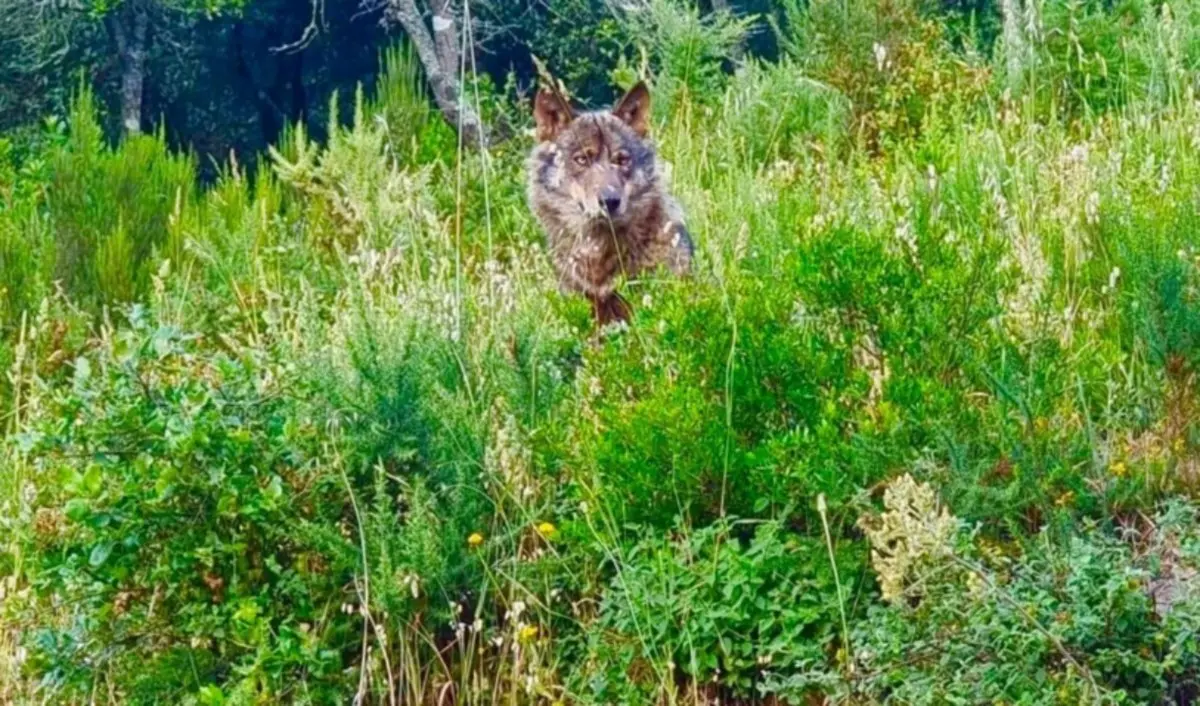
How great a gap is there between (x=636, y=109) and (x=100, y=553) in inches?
155

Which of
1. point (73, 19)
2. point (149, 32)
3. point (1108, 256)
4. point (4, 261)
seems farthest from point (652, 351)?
point (149, 32)

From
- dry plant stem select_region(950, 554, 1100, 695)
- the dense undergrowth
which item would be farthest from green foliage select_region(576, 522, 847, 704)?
dry plant stem select_region(950, 554, 1100, 695)

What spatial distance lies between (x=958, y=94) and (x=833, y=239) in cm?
463

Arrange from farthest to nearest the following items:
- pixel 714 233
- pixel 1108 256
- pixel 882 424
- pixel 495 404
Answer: pixel 714 233
pixel 1108 256
pixel 495 404
pixel 882 424

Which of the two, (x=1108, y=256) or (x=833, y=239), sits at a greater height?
(x=833, y=239)

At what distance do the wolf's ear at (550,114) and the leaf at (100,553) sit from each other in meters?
3.73

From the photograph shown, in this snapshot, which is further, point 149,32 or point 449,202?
point 149,32

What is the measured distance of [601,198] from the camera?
705 cm

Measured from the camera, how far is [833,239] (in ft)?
13.8

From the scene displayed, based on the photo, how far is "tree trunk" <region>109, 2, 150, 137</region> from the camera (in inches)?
959

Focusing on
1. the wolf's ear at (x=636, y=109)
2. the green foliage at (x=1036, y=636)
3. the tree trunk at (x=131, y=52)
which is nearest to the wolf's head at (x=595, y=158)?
the wolf's ear at (x=636, y=109)

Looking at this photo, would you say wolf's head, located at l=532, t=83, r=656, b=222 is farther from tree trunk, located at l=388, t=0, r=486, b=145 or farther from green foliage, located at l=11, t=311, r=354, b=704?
tree trunk, located at l=388, t=0, r=486, b=145

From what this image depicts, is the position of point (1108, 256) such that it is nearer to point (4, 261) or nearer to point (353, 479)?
point (353, 479)

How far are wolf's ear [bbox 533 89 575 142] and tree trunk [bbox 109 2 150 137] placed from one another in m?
17.6
